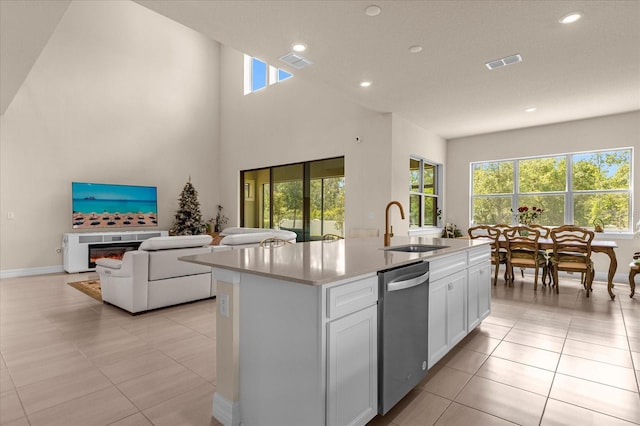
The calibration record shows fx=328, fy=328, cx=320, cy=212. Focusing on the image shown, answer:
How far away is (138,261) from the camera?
12.7 feet

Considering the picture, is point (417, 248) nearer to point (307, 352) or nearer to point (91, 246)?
point (307, 352)

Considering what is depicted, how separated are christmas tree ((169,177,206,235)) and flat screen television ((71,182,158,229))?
543mm

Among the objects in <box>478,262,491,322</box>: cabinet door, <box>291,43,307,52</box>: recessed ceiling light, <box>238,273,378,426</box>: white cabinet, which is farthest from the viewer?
<box>291,43,307,52</box>: recessed ceiling light

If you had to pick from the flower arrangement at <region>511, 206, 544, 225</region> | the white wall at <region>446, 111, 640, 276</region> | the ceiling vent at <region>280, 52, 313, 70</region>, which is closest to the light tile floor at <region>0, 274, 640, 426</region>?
the flower arrangement at <region>511, 206, 544, 225</region>

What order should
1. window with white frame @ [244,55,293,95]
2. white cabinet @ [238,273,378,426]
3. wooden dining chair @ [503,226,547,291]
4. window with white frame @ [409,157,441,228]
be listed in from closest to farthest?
A: white cabinet @ [238,273,378,426]
wooden dining chair @ [503,226,547,291]
window with white frame @ [409,157,441,228]
window with white frame @ [244,55,293,95]

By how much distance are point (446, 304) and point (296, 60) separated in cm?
306

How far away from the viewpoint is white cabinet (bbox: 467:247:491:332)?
Answer: 3.04 metres

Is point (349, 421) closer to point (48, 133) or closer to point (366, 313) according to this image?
point (366, 313)

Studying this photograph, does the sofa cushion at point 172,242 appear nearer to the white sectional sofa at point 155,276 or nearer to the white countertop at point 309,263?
the white sectional sofa at point 155,276

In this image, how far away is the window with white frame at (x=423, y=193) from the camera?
A: 22.1ft

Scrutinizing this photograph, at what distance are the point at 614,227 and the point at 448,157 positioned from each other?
329 cm

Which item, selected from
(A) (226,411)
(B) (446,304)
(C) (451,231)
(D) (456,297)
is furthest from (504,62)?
(A) (226,411)

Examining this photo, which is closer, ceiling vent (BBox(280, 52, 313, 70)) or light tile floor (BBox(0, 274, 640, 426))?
light tile floor (BBox(0, 274, 640, 426))

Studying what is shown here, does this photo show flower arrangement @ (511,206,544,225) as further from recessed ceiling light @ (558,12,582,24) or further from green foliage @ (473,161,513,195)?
recessed ceiling light @ (558,12,582,24)
